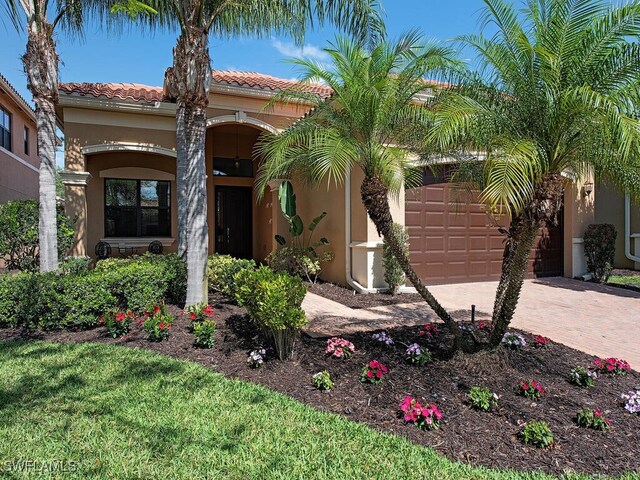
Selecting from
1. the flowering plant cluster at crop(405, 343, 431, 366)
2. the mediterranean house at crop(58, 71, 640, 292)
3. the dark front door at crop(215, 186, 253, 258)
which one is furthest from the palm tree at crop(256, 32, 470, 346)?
the dark front door at crop(215, 186, 253, 258)

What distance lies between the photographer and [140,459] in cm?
298

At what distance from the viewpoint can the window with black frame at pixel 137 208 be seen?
12836mm

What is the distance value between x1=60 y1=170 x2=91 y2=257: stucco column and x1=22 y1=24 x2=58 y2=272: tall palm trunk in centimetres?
405

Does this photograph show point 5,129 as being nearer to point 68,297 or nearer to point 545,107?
point 68,297

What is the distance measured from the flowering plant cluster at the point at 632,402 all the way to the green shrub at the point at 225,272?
19.0 ft

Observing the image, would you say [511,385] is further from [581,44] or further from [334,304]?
[334,304]

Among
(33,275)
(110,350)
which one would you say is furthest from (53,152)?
(110,350)

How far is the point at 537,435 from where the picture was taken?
3215 mm

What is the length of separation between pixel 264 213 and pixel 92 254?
551 cm

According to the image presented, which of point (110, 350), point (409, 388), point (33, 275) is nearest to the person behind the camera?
point (409, 388)

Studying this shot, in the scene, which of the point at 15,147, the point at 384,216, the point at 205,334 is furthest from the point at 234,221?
the point at 15,147

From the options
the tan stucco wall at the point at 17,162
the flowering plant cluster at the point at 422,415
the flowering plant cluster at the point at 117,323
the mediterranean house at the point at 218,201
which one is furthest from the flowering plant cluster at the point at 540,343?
the tan stucco wall at the point at 17,162

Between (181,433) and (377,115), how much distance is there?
3.72 metres

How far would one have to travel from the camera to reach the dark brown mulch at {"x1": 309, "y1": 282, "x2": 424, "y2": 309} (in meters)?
8.45
